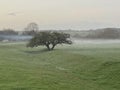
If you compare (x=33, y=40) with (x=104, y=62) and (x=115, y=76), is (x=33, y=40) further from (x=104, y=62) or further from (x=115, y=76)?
(x=115, y=76)

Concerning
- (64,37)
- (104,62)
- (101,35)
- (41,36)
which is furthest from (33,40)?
(101,35)

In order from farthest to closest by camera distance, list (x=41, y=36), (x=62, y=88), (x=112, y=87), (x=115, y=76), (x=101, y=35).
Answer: (x=101, y=35) < (x=41, y=36) < (x=115, y=76) < (x=112, y=87) < (x=62, y=88)

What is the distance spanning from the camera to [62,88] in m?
25.4

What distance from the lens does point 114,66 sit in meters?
35.8

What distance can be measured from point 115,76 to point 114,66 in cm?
417

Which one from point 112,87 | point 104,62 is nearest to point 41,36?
point 104,62

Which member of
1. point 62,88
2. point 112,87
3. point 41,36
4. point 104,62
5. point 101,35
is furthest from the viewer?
point 101,35

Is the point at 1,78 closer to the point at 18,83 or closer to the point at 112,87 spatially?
the point at 18,83

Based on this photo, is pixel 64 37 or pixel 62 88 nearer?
pixel 62 88

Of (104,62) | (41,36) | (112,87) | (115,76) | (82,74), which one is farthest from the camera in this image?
(41,36)

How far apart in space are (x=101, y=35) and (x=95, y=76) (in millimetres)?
114698

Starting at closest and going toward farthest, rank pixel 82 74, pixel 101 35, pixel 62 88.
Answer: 1. pixel 62 88
2. pixel 82 74
3. pixel 101 35

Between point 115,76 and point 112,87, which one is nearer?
point 112,87

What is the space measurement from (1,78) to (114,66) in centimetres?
1237
